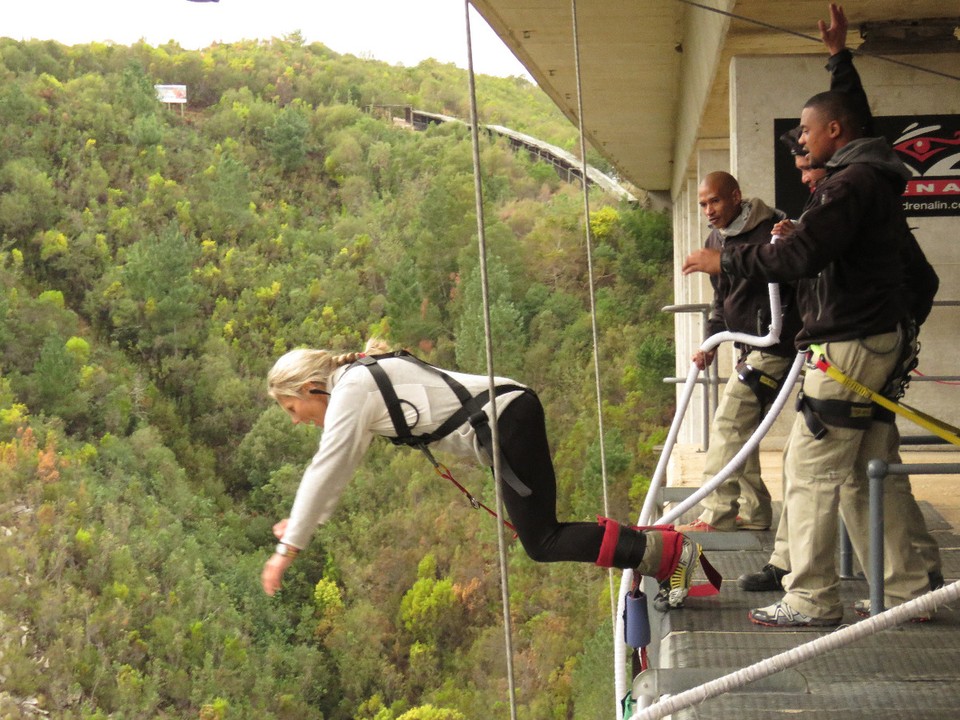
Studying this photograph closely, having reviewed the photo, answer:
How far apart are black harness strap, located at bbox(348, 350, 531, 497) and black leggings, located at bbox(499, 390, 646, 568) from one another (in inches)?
1.2

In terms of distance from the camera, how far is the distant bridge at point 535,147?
131ft

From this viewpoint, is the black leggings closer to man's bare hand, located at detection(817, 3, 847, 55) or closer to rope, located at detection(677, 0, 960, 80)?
man's bare hand, located at detection(817, 3, 847, 55)

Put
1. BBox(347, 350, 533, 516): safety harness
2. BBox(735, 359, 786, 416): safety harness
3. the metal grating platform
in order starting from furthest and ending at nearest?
BBox(735, 359, 786, 416): safety harness < BBox(347, 350, 533, 516): safety harness < the metal grating platform

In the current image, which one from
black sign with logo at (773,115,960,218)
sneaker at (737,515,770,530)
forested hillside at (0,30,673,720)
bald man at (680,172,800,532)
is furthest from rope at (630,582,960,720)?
forested hillside at (0,30,673,720)

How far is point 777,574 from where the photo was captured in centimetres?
327

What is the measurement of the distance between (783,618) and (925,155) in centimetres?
400

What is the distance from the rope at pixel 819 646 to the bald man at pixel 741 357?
79.6 inches

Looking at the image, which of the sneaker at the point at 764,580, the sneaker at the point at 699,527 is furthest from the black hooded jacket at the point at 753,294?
the sneaker at the point at 764,580

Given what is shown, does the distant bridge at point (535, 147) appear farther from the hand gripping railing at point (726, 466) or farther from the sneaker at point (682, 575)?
the sneaker at point (682, 575)

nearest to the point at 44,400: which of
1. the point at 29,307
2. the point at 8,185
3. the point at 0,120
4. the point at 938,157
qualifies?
the point at 29,307

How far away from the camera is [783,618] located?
2.86 m

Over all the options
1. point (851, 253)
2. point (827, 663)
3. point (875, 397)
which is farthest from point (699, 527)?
point (851, 253)

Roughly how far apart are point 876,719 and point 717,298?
6.46 feet

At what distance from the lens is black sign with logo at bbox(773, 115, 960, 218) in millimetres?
6043
